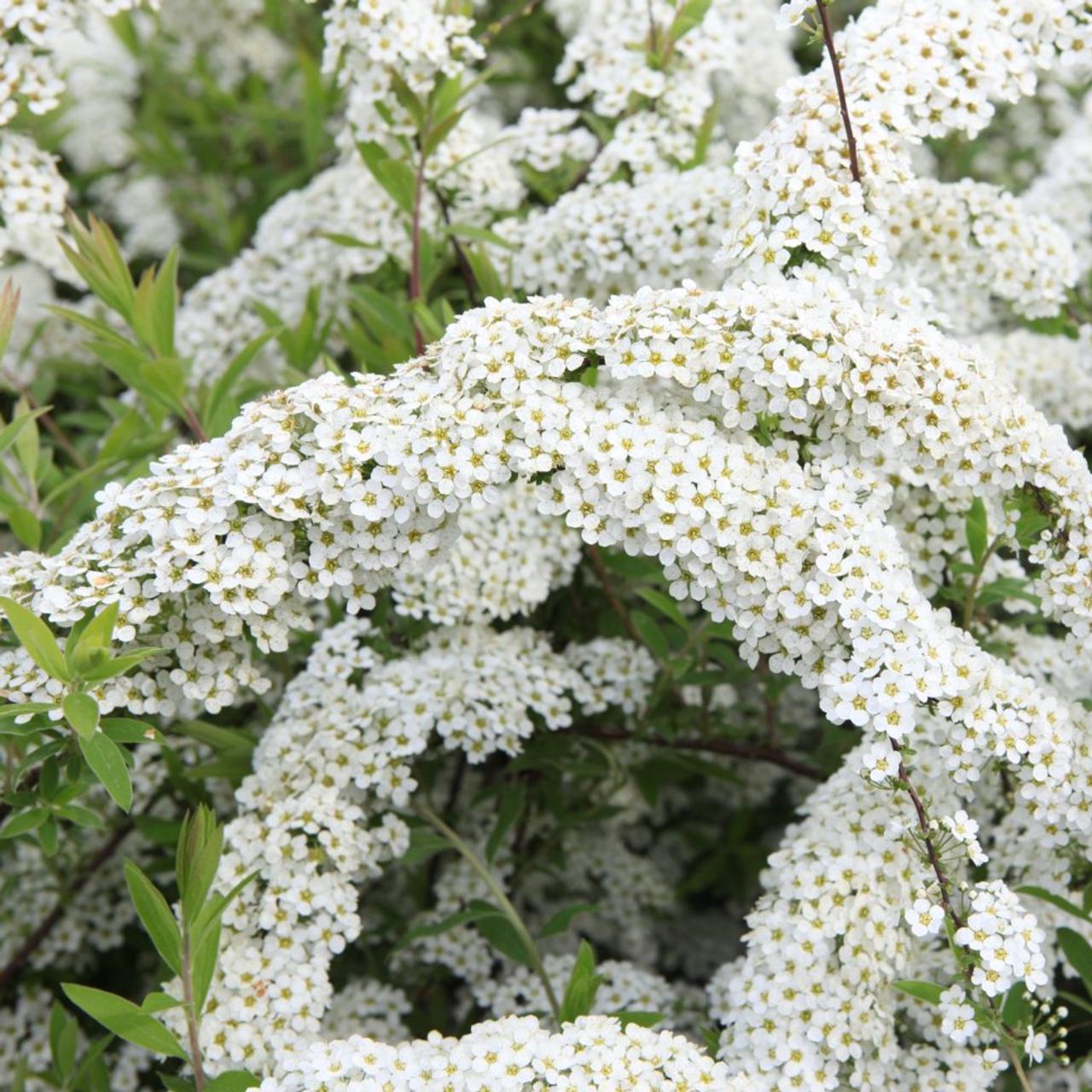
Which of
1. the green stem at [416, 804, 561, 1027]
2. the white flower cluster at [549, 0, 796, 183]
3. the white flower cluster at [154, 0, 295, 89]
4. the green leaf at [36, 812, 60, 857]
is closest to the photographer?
the green leaf at [36, 812, 60, 857]

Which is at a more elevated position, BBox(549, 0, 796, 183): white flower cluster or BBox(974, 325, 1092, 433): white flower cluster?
BBox(549, 0, 796, 183): white flower cluster

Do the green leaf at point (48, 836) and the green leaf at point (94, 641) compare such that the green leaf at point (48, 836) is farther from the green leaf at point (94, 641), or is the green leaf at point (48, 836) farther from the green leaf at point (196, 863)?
the green leaf at point (94, 641)

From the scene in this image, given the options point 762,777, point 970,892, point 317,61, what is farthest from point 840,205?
point 317,61

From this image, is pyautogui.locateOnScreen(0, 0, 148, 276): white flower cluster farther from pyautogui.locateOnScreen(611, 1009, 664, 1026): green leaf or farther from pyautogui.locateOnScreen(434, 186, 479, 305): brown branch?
pyautogui.locateOnScreen(611, 1009, 664, 1026): green leaf

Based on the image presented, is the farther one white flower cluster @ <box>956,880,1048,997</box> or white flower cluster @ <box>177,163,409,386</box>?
white flower cluster @ <box>177,163,409,386</box>

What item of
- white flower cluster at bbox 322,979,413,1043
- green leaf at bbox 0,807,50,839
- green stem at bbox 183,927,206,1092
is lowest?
white flower cluster at bbox 322,979,413,1043

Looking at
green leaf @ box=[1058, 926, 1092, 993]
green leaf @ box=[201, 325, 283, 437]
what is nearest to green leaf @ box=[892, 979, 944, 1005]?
green leaf @ box=[1058, 926, 1092, 993]
